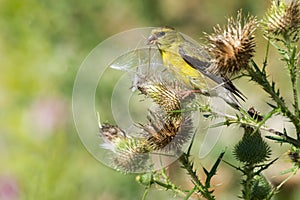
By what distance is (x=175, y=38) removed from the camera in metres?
2.40

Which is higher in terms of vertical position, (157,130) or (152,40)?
(152,40)

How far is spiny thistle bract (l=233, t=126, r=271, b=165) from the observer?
2.15 meters

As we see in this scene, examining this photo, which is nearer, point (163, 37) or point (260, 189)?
point (260, 189)

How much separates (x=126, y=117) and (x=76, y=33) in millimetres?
3084

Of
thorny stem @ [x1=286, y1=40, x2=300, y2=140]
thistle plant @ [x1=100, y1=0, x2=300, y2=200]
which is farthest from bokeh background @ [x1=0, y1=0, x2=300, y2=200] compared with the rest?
thorny stem @ [x1=286, y1=40, x2=300, y2=140]

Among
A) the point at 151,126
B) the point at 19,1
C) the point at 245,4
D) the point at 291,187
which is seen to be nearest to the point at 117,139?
the point at 151,126

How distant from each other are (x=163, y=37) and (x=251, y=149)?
1.59ft

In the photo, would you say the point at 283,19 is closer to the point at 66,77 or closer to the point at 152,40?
the point at 152,40

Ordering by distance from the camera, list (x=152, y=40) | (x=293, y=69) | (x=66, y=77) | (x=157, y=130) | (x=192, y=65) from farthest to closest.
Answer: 1. (x=66, y=77)
2. (x=152, y=40)
3. (x=192, y=65)
4. (x=157, y=130)
5. (x=293, y=69)

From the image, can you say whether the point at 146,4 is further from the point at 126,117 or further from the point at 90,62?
the point at 126,117

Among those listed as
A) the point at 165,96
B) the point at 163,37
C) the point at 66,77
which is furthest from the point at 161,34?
the point at 66,77

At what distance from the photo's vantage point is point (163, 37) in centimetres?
239

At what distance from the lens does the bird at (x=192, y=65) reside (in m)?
2.16

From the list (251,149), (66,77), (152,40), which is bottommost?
(251,149)
